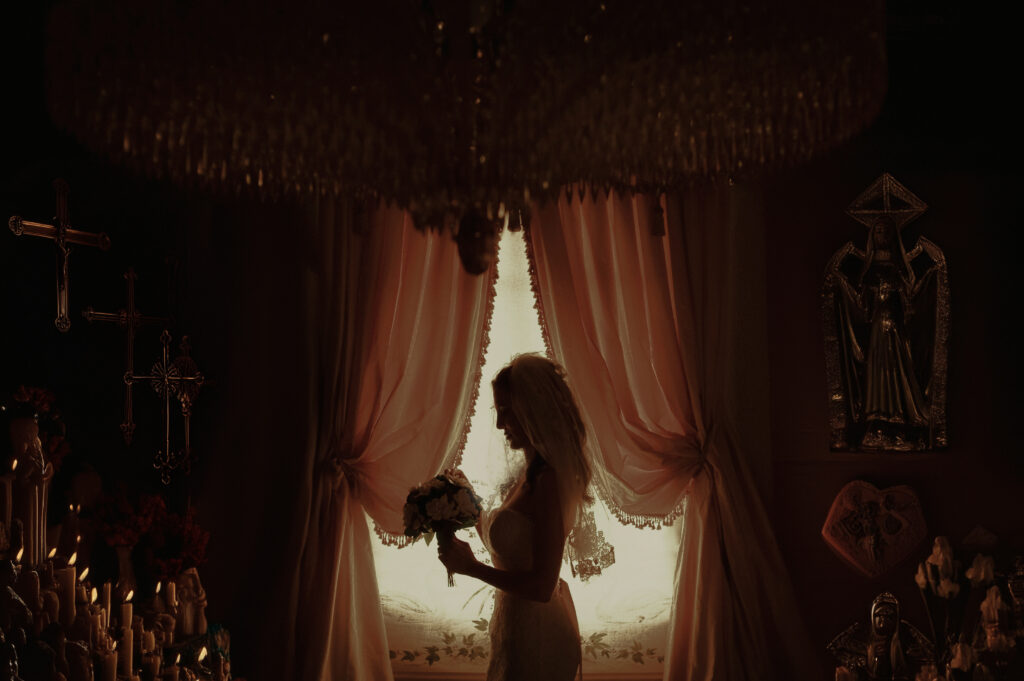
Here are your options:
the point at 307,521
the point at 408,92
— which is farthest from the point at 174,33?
the point at 307,521

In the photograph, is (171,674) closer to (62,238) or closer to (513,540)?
(513,540)

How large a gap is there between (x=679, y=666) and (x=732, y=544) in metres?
0.59

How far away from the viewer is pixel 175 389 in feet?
14.2

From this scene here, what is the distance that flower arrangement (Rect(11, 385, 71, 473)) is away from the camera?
3.08 metres

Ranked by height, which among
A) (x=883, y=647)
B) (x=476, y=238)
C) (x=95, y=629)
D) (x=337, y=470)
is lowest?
(x=883, y=647)

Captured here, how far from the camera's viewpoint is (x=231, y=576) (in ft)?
14.6

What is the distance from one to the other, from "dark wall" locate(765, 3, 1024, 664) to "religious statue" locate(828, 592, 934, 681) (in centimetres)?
7

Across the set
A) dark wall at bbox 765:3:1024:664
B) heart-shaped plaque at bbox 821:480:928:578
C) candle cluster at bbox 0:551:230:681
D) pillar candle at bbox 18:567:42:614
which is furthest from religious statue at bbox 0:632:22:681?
heart-shaped plaque at bbox 821:480:928:578

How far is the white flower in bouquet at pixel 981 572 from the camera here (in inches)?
133

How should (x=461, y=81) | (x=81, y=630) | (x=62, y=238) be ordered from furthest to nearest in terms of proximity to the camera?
(x=62, y=238)
(x=81, y=630)
(x=461, y=81)

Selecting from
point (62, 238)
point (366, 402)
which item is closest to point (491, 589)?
point (366, 402)

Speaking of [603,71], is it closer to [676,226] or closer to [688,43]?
[688,43]

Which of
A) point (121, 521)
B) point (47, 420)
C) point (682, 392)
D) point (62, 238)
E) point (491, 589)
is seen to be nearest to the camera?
point (47, 420)

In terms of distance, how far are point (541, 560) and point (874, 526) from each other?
1.70m
